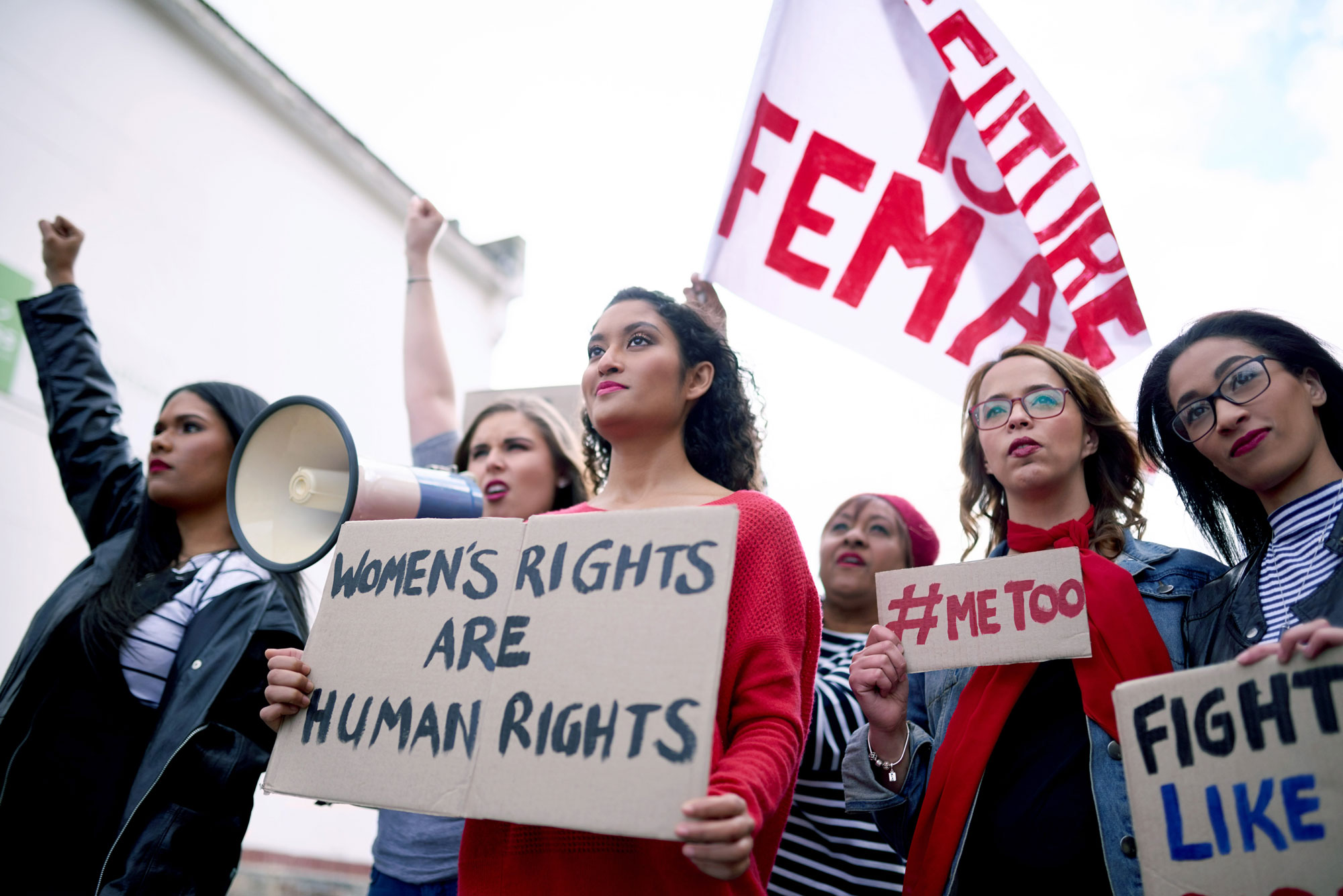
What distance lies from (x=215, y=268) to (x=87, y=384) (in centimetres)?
190

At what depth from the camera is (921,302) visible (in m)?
2.90

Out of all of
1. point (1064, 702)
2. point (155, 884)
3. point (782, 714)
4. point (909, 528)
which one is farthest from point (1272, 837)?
point (155, 884)

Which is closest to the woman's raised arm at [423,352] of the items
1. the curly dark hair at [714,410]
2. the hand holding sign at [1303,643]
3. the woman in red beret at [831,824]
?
the curly dark hair at [714,410]

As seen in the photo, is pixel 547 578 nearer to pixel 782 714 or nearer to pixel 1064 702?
pixel 782 714

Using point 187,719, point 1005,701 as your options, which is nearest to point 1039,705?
point 1005,701

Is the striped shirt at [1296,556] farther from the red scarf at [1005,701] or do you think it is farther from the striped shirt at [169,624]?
the striped shirt at [169,624]

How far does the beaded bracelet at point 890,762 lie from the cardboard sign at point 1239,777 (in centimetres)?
49

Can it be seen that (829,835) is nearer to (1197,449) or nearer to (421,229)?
(1197,449)

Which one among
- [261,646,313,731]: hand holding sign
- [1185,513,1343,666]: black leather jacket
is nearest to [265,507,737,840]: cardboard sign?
[261,646,313,731]: hand holding sign

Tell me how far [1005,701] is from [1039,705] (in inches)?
3.3

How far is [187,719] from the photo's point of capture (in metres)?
1.92

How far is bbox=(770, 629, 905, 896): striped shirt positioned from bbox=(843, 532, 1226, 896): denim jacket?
9.5 inches

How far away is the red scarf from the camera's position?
62.2 inches

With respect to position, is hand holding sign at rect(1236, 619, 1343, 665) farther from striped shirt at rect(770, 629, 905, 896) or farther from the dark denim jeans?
the dark denim jeans
